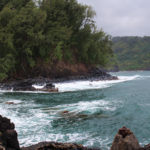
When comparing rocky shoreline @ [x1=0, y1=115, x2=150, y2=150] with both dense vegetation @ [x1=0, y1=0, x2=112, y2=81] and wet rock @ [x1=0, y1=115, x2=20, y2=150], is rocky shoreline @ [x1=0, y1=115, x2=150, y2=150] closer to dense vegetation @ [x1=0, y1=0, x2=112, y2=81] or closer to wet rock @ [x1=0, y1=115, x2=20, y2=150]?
wet rock @ [x1=0, y1=115, x2=20, y2=150]

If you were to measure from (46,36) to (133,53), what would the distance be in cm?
10968

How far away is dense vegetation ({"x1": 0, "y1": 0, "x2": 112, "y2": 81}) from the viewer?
129 feet

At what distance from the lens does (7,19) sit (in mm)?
39844

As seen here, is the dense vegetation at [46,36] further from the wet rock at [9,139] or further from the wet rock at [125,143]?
the wet rock at [125,143]

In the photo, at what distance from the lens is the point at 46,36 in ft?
142

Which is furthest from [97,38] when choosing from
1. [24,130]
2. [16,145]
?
[16,145]

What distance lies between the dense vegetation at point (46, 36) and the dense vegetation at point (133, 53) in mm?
73758

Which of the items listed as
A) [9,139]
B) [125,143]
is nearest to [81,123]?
[9,139]

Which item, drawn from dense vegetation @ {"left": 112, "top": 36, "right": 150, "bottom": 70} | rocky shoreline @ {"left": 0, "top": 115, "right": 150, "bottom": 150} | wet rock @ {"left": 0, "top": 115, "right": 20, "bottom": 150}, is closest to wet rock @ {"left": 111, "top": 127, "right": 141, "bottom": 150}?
rocky shoreline @ {"left": 0, "top": 115, "right": 150, "bottom": 150}

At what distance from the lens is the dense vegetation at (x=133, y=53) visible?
414 ft

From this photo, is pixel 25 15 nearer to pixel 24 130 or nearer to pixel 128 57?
pixel 24 130

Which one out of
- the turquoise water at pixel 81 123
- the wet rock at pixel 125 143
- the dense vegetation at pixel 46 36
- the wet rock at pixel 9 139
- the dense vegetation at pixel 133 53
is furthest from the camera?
the dense vegetation at pixel 133 53

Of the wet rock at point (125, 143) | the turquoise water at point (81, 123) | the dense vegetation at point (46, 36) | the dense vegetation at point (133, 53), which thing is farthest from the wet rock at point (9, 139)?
the dense vegetation at point (133, 53)

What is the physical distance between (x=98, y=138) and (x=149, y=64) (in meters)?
120
